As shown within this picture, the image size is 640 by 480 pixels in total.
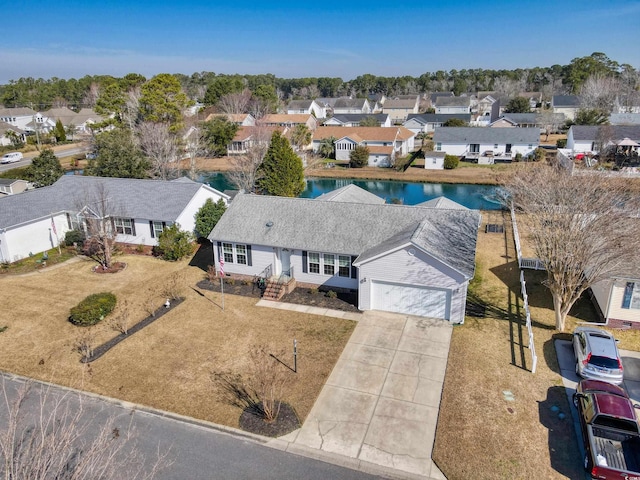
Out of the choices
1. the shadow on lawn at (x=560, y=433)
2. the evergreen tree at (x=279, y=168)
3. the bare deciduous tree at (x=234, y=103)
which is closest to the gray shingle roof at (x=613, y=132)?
the evergreen tree at (x=279, y=168)

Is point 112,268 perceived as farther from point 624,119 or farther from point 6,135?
point 624,119

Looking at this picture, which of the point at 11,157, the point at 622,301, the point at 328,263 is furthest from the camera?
the point at 11,157

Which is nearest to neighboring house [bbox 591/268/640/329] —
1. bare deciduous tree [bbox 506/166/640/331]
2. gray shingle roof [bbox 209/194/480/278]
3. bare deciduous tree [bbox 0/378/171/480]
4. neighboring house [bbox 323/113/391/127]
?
bare deciduous tree [bbox 506/166/640/331]

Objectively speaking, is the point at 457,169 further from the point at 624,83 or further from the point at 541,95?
the point at 541,95

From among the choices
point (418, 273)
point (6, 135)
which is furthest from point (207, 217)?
point (6, 135)

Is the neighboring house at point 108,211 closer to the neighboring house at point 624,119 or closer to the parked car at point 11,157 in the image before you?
the parked car at point 11,157

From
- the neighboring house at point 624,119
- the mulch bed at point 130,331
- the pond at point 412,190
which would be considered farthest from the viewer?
the neighboring house at point 624,119

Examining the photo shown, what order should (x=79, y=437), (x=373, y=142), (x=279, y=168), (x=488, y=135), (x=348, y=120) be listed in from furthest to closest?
(x=348, y=120) → (x=373, y=142) → (x=488, y=135) → (x=279, y=168) → (x=79, y=437)
